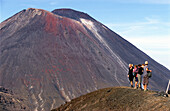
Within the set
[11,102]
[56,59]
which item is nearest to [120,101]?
[11,102]

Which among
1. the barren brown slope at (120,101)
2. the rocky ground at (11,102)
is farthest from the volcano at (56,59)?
the barren brown slope at (120,101)

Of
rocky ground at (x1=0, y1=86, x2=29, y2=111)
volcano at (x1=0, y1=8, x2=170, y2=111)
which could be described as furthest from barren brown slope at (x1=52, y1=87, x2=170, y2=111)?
volcano at (x1=0, y1=8, x2=170, y2=111)

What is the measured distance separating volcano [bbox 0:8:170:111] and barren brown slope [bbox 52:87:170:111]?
204 feet

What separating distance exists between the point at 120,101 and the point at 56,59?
3665 inches

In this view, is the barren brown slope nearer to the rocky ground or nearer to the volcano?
the rocky ground

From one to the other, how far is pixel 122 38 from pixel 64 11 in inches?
1172

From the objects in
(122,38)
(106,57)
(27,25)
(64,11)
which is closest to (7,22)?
(27,25)

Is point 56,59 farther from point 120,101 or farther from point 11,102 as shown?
point 120,101

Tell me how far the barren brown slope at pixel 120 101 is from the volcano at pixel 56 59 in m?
62.3

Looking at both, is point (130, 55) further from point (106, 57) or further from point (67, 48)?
point (67, 48)

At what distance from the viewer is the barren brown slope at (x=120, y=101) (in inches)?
878

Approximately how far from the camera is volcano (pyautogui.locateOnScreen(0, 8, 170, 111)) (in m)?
102

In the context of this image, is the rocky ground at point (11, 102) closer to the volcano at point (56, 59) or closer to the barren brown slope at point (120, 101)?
the volcano at point (56, 59)

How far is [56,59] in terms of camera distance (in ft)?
384
